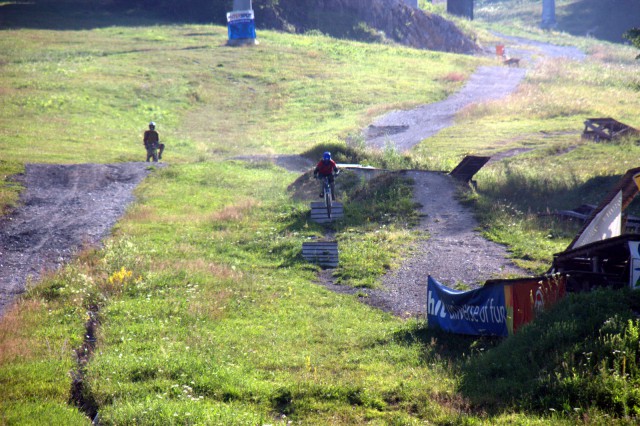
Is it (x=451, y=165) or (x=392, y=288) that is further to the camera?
(x=451, y=165)

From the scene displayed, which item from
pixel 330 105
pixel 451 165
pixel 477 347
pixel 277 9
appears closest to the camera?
pixel 477 347

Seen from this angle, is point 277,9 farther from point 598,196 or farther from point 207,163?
point 598,196

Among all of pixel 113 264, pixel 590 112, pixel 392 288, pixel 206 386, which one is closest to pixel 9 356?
pixel 206 386

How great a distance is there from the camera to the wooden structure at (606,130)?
33.8 m

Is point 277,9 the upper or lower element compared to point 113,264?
upper

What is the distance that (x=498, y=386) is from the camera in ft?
Result: 29.2

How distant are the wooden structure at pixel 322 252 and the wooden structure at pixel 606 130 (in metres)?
20.9

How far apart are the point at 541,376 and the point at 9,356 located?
752cm

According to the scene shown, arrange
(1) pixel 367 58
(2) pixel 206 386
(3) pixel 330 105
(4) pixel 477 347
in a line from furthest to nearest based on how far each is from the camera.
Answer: (1) pixel 367 58 < (3) pixel 330 105 < (4) pixel 477 347 < (2) pixel 206 386

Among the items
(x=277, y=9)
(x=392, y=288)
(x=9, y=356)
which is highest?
(x=277, y=9)

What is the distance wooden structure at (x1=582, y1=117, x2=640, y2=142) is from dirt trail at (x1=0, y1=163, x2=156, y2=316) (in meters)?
21.2

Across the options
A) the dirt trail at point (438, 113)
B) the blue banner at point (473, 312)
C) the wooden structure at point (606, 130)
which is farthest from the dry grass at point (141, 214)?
the wooden structure at point (606, 130)

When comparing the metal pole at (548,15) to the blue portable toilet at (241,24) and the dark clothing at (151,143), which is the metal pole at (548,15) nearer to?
the blue portable toilet at (241,24)

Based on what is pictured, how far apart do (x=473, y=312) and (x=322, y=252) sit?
6.74m
